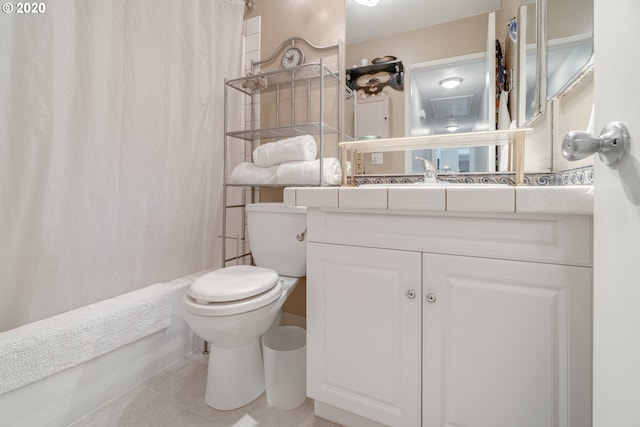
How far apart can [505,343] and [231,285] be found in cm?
88

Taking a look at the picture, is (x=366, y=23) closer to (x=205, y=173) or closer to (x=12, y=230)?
(x=205, y=173)

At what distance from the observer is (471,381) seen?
0.81 metres

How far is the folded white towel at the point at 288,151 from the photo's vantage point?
150 centimetres

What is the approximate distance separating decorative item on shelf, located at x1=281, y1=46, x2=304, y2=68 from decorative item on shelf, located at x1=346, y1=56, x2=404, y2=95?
0.33m

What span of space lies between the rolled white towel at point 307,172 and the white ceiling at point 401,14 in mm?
737

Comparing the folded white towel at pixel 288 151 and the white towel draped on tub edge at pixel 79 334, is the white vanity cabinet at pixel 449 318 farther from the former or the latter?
the white towel draped on tub edge at pixel 79 334

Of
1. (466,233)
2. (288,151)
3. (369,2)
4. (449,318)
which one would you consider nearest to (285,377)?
(449,318)

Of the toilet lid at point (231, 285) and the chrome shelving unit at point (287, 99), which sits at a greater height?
the chrome shelving unit at point (287, 99)

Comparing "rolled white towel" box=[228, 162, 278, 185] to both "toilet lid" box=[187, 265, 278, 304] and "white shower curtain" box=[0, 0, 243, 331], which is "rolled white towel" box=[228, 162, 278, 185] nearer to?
"white shower curtain" box=[0, 0, 243, 331]

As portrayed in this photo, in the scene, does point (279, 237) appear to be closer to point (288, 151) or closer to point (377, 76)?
point (288, 151)

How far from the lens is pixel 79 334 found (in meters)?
1.06

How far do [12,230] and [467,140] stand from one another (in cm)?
168

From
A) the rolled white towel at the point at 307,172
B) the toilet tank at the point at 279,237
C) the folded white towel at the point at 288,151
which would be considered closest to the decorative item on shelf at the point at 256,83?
the folded white towel at the point at 288,151

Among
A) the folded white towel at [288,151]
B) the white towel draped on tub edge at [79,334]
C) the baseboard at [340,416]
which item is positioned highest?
the folded white towel at [288,151]
